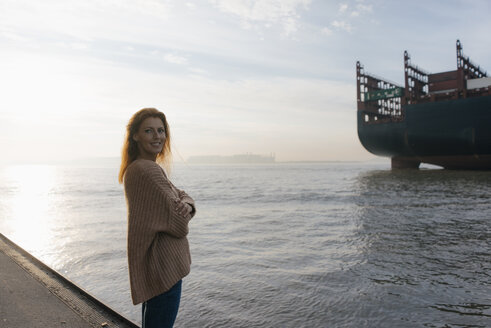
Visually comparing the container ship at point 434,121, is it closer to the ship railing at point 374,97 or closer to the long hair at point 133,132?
the ship railing at point 374,97

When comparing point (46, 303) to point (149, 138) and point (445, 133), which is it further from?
point (445, 133)

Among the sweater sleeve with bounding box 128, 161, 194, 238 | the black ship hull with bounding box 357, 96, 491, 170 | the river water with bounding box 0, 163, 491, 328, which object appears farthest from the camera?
the black ship hull with bounding box 357, 96, 491, 170

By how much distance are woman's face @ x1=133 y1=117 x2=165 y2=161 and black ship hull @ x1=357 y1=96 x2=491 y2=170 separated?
33.6m

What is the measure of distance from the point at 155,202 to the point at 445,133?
34620mm

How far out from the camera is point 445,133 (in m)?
31.0

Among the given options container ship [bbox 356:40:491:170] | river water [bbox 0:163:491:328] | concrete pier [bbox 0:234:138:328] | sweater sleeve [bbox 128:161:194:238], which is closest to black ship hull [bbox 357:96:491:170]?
container ship [bbox 356:40:491:170]

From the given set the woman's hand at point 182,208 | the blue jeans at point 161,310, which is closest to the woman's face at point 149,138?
the woman's hand at point 182,208

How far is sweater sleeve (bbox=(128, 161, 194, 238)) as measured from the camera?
5.13ft

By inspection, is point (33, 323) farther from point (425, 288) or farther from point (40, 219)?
point (40, 219)

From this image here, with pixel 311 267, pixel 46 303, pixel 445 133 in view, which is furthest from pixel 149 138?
pixel 445 133

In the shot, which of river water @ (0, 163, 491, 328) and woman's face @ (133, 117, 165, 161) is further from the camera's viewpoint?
river water @ (0, 163, 491, 328)

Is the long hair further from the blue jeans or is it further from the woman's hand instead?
the blue jeans

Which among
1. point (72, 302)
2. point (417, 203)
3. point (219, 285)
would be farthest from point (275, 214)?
point (72, 302)

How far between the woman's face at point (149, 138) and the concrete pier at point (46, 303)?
1.59 metres
